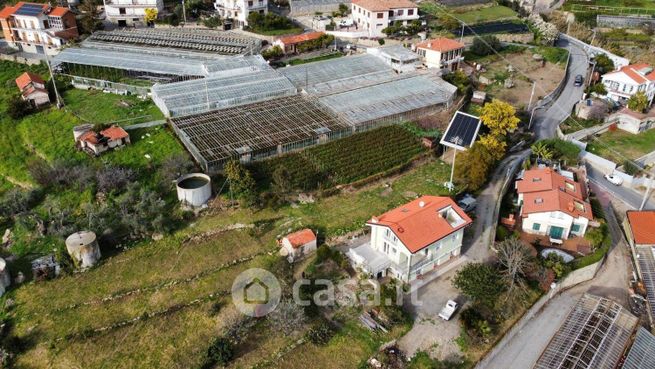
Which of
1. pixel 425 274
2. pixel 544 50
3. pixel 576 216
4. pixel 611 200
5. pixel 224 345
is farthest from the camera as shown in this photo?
pixel 544 50

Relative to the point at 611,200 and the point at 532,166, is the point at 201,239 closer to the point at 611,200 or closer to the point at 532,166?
the point at 532,166

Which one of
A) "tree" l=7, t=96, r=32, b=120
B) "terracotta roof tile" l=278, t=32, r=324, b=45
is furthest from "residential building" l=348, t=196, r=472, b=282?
"terracotta roof tile" l=278, t=32, r=324, b=45

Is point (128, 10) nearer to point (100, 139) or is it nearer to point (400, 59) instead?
point (100, 139)

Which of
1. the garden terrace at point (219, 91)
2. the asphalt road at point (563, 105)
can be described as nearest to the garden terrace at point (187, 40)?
the garden terrace at point (219, 91)

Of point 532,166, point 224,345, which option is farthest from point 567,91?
point 224,345

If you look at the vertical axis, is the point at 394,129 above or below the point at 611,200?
above

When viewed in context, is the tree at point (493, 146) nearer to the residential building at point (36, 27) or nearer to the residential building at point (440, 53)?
the residential building at point (440, 53)
